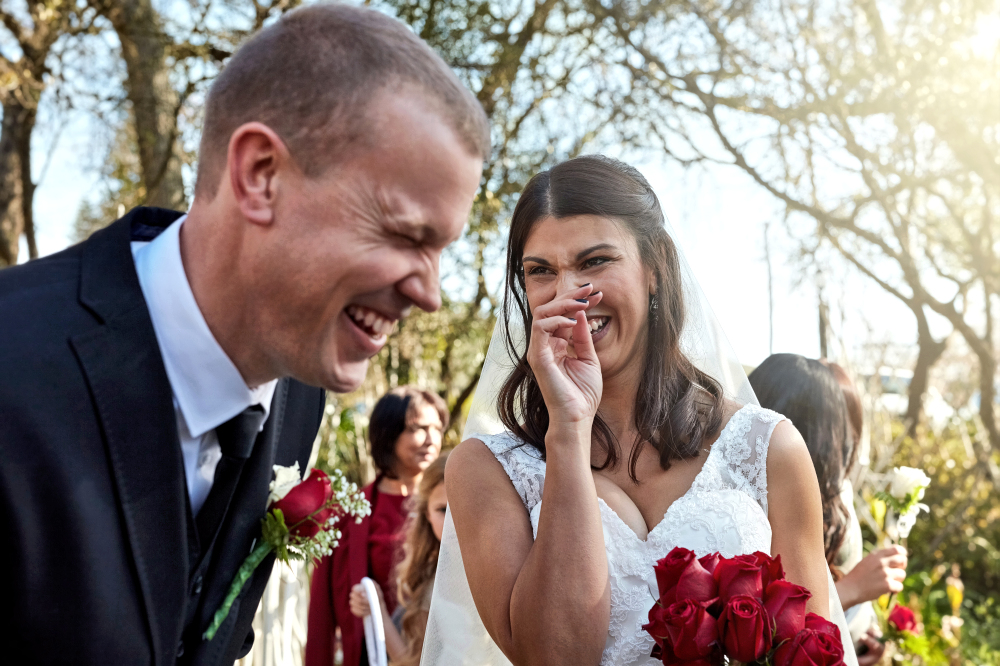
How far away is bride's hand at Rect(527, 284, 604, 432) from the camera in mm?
2215

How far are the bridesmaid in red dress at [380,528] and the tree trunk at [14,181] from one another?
18.9 feet

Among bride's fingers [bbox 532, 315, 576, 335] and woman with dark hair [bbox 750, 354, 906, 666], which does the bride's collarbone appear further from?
woman with dark hair [bbox 750, 354, 906, 666]

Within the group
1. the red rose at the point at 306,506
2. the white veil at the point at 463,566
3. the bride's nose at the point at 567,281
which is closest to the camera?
the red rose at the point at 306,506

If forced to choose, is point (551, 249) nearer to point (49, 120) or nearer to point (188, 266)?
point (188, 266)

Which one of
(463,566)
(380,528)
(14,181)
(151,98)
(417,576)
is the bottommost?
(417,576)

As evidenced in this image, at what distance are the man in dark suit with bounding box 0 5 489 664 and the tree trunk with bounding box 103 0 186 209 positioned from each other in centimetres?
579

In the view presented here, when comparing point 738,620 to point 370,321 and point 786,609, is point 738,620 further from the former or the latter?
point 370,321

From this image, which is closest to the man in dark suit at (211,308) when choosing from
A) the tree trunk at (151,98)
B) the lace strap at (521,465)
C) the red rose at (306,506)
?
the red rose at (306,506)

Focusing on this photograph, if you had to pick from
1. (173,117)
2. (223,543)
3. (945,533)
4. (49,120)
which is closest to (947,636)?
(945,533)

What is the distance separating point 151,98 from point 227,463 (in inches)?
246

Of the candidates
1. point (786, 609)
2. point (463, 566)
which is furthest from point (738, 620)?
point (463, 566)

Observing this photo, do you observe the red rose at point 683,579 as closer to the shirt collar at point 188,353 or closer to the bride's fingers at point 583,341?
the bride's fingers at point 583,341

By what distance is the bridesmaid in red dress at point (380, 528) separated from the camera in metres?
4.23

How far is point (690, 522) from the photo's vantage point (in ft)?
7.48
